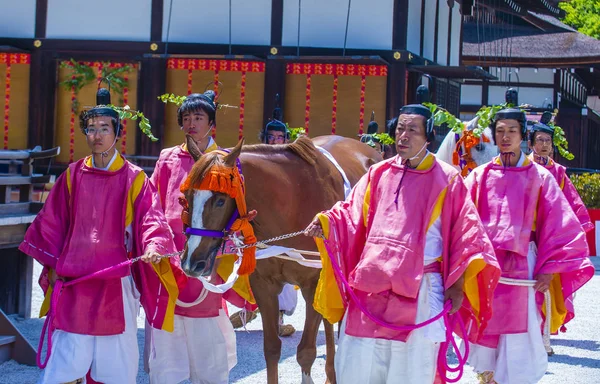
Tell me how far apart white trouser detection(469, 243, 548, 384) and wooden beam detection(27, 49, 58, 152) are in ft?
37.4

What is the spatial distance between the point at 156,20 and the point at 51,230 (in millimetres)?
10453

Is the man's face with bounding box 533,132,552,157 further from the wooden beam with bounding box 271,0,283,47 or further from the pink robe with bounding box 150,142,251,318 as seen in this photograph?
the wooden beam with bounding box 271,0,283,47

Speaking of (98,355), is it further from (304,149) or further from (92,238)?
(304,149)

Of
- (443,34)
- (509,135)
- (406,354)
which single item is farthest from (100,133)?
(443,34)

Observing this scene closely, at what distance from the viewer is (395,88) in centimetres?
→ 1447

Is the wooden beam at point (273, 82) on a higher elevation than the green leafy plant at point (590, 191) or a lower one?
higher

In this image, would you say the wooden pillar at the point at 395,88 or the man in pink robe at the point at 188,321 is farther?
the wooden pillar at the point at 395,88

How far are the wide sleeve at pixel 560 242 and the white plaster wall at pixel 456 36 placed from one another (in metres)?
13.4

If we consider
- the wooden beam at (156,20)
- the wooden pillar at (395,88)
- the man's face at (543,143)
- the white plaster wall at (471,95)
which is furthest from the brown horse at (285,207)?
the white plaster wall at (471,95)

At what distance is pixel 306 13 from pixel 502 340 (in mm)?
10302

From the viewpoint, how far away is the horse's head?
4.84 m

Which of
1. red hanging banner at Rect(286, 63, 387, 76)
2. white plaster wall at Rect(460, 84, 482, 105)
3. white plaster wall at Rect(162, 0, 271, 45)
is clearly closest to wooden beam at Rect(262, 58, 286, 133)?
red hanging banner at Rect(286, 63, 387, 76)

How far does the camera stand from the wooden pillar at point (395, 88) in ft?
47.5

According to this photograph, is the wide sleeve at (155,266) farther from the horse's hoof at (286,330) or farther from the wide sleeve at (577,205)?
the wide sleeve at (577,205)
